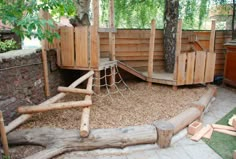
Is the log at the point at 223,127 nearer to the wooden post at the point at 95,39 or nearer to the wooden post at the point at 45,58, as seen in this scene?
the wooden post at the point at 95,39

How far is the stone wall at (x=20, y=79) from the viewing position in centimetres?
282

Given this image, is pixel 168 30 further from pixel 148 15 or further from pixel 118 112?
pixel 118 112

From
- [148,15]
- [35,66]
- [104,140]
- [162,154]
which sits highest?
[148,15]

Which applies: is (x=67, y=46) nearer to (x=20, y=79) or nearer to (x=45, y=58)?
(x=45, y=58)

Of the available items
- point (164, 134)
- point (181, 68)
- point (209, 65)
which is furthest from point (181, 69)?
point (164, 134)

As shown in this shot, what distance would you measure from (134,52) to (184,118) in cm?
271

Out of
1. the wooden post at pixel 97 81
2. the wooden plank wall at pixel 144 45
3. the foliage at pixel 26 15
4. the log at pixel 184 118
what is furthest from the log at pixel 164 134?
the wooden plank wall at pixel 144 45

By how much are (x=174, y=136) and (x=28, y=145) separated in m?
1.93

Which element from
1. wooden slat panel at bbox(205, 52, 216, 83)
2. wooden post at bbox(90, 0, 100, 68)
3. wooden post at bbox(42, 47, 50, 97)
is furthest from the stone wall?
wooden slat panel at bbox(205, 52, 216, 83)

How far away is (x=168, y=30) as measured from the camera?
209 inches

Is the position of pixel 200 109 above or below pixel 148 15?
below

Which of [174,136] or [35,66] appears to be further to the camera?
[35,66]

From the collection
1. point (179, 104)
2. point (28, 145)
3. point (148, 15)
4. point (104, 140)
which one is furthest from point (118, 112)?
point (148, 15)

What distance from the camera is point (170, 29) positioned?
5.28 m
